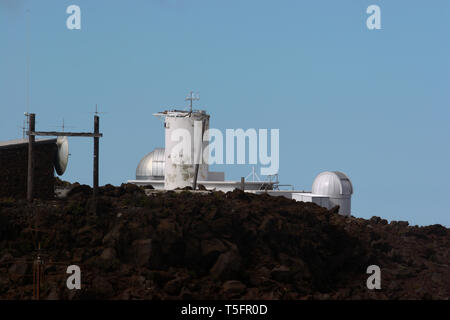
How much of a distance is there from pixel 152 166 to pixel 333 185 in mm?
14882

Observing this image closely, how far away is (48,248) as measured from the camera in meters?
18.3

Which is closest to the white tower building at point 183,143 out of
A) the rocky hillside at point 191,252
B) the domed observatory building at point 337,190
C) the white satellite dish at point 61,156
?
the domed observatory building at point 337,190

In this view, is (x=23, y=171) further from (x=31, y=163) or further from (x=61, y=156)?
(x=61, y=156)

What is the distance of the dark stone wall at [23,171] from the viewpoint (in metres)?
22.5

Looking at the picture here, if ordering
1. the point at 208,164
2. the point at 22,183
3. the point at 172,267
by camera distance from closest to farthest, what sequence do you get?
1. the point at 172,267
2. the point at 22,183
3. the point at 208,164

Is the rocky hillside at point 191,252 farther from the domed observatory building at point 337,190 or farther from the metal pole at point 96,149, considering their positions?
the domed observatory building at point 337,190

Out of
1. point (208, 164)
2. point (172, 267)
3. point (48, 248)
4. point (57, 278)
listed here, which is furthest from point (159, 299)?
point (208, 164)

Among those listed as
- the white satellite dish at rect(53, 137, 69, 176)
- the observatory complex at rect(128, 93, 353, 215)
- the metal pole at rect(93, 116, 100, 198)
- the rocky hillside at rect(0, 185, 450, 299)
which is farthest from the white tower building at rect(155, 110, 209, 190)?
the metal pole at rect(93, 116, 100, 198)

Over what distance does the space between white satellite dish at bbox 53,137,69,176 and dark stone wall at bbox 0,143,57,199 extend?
0.20m

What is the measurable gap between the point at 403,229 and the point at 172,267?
1630cm

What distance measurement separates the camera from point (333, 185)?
33.9 m

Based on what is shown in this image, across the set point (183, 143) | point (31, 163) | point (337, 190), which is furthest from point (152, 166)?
point (31, 163)

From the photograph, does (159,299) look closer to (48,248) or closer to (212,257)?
(212,257)
